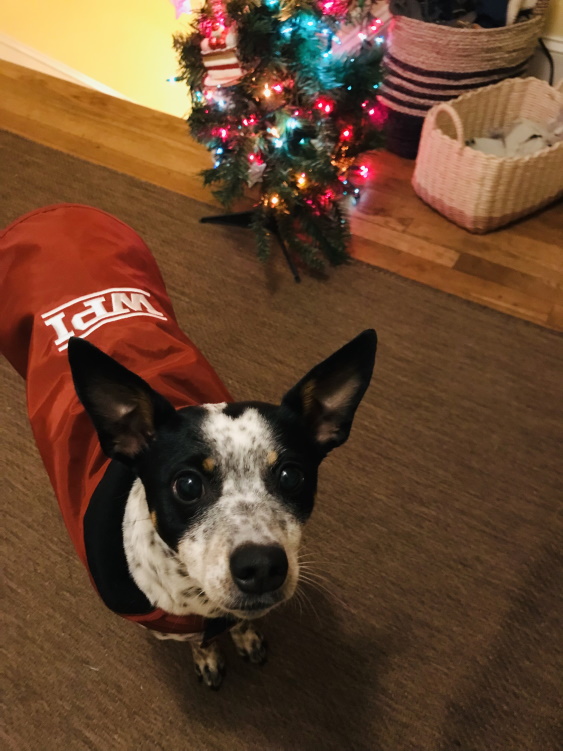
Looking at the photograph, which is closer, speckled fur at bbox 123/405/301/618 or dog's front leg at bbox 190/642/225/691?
speckled fur at bbox 123/405/301/618

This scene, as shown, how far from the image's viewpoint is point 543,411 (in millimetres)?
2166

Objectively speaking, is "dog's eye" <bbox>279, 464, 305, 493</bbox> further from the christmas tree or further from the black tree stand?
the black tree stand

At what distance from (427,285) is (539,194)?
749 millimetres

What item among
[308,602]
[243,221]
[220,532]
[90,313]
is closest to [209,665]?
[308,602]

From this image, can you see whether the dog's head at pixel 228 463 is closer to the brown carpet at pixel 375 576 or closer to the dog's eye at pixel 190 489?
the dog's eye at pixel 190 489

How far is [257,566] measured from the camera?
98 cm

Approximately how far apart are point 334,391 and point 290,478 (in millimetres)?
189

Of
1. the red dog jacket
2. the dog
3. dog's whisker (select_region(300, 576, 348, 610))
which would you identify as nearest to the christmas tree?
the red dog jacket

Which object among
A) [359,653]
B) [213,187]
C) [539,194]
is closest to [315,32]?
[213,187]

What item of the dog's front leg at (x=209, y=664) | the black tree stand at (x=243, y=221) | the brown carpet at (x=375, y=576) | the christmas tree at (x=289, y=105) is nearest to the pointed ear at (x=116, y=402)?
the dog's front leg at (x=209, y=664)

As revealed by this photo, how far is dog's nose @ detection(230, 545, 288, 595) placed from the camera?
0.98m

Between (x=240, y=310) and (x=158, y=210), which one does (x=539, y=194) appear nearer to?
(x=240, y=310)

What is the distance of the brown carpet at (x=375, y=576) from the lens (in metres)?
1.52

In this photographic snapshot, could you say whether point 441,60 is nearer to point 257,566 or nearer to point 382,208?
point 382,208
